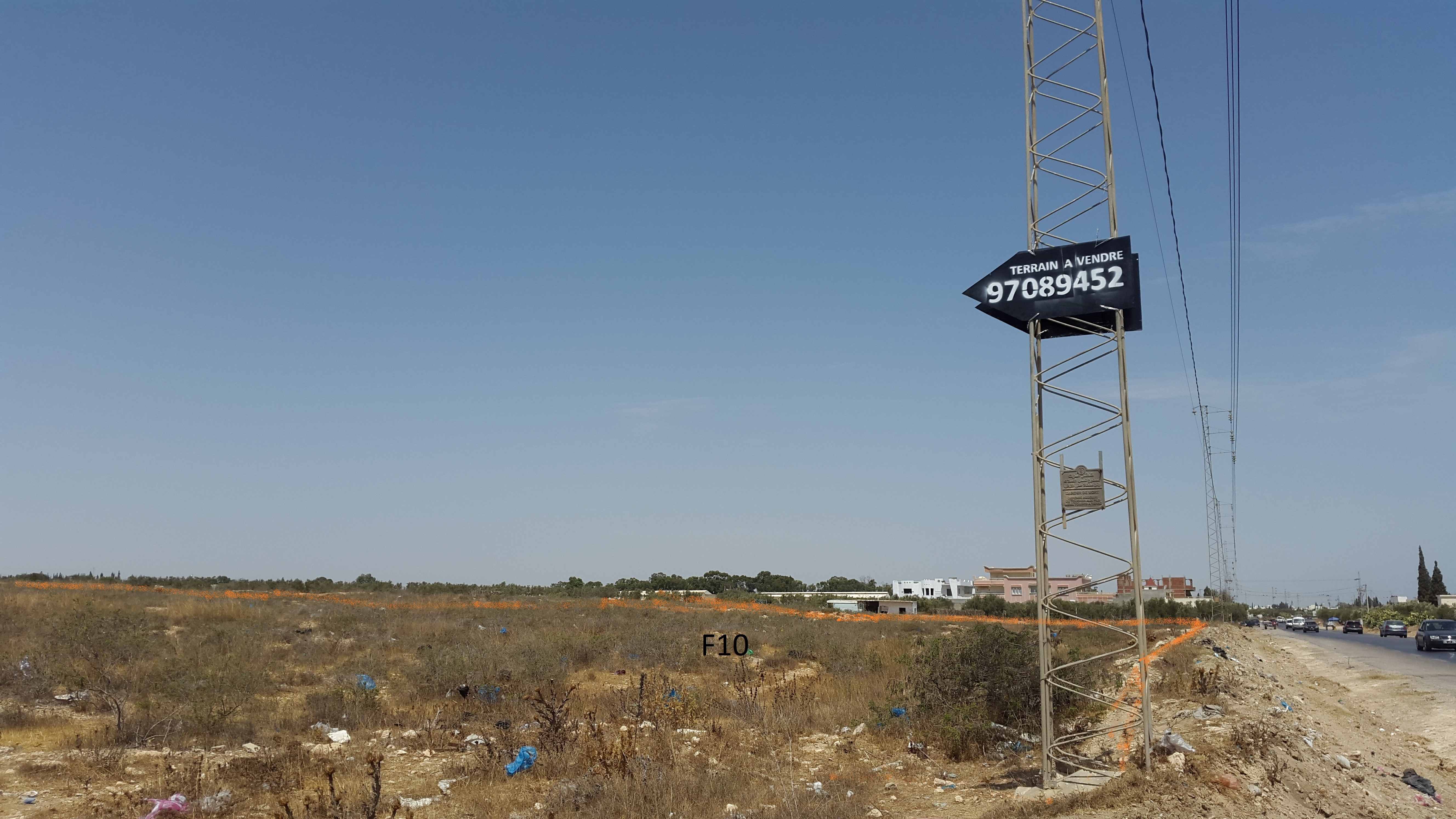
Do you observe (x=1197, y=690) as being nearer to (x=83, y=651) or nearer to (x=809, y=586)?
(x=83, y=651)

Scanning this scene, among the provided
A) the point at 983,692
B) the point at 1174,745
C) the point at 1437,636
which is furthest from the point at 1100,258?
the point at 1437,636

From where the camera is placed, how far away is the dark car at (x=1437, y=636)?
123 feet

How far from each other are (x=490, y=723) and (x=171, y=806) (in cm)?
598

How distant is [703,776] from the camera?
11164mm

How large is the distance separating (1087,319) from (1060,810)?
557 centimetres

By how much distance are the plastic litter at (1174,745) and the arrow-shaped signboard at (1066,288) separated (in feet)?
16.1

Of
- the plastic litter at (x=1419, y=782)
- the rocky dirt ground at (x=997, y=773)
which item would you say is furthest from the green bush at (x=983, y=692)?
the plastic litter at (x=1419, y=782)

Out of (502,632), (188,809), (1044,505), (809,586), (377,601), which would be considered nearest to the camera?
(188,809)

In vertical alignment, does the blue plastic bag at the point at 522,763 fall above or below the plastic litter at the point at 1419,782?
below

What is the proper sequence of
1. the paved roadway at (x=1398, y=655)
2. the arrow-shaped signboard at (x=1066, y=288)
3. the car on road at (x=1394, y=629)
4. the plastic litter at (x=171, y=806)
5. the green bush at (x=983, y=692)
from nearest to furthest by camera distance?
the plastic litter at (x=171, y=806) < the arrow-shaped signboard at (x=1066, y=288) < the green bush at (x=983, y=692) < the paved roadway at (x=1398, y=655) < the car on road at (x=1394, y=629)

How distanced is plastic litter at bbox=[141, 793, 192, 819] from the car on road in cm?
6974

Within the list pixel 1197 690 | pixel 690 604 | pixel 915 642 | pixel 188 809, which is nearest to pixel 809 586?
pixel 690 604

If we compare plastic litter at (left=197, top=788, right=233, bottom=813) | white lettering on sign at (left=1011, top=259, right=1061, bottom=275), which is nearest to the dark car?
white lettering on sign at (left=1011, top=259, right=1061, bottom=275)

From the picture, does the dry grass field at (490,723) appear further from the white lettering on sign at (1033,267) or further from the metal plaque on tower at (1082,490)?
the white lettering on sign at (1033,267)
